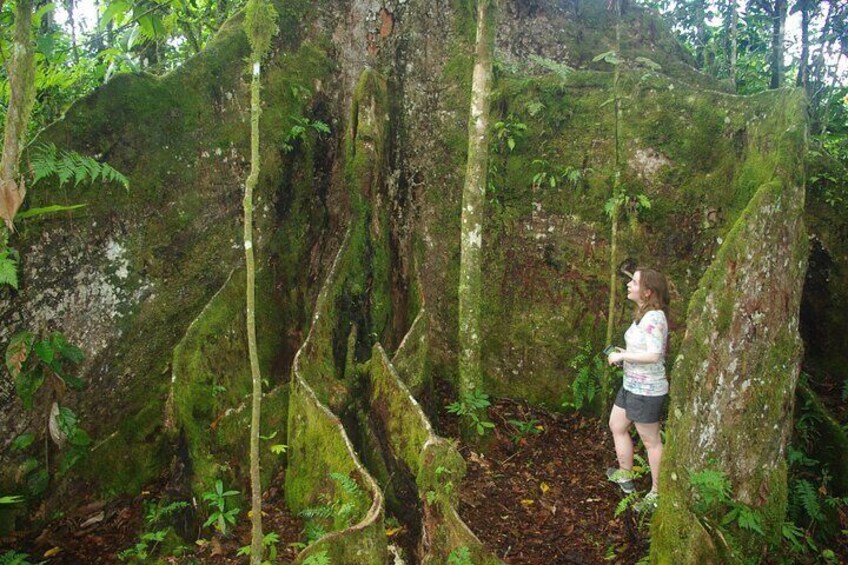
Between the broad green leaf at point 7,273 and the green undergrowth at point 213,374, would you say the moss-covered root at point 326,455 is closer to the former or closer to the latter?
the green undergrowth at point 213,374

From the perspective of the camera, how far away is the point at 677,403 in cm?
399

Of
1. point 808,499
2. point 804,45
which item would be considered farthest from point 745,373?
point 804,45

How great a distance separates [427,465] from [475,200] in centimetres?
234

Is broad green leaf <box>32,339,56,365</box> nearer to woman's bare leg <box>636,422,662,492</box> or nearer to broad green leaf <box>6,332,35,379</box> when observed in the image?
broad green leaf <box>6,332,35,379</box>

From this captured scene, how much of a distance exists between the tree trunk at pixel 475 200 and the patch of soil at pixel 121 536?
1.96 metres

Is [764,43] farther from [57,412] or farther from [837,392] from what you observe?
[57,412]

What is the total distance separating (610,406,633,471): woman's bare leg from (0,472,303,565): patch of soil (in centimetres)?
275

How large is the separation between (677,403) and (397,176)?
3687mm

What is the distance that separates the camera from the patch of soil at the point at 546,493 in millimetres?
4547

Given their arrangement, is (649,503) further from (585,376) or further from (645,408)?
(585,376)

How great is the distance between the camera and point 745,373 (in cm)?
425

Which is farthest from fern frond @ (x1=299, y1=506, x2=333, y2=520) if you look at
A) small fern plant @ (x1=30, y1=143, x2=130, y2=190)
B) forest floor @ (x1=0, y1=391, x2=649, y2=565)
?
small fern plant @ (x1=30, y1=143, x2=130, y2=190)

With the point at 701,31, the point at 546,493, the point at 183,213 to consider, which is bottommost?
the point at 546,493

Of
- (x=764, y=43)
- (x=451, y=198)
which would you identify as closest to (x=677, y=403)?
(x=451, y=198)
